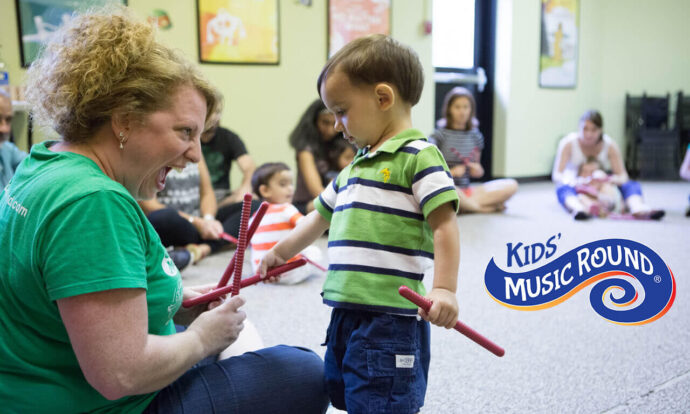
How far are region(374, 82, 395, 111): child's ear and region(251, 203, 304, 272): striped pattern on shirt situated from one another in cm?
140

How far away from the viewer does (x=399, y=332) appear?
872mm

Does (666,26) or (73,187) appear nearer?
(73,187)

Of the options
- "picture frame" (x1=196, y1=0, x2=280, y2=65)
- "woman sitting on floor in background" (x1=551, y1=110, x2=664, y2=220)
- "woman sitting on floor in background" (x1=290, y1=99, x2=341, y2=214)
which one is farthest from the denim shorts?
"picture frame" (x1=196, y1=0, x2=280, y2=65)

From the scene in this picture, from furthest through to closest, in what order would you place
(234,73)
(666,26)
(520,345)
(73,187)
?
(666,26), (234,73), (520,345), (73,187)

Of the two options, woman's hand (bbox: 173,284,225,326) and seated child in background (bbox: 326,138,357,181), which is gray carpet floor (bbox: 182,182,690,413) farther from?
seated child in background (bbox: 326,138,357,181)

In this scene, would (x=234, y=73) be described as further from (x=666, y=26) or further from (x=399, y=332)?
(x=666, y=26)

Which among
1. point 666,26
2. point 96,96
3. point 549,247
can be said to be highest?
point 666,26

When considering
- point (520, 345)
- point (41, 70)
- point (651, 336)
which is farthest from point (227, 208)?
point (41, 70)

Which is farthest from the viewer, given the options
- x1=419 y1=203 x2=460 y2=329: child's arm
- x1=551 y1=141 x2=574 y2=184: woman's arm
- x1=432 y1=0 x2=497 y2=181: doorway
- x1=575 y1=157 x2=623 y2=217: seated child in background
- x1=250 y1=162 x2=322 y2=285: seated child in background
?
x1=432 y1=0 x2=497 y2=181: doorway

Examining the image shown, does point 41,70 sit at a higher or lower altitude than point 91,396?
higher

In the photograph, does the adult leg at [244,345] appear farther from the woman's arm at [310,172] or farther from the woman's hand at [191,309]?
the woman's arm at [310,172]

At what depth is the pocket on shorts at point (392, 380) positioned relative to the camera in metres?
0.85

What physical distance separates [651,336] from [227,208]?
6.59 feet

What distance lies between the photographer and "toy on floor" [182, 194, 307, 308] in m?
0.83
